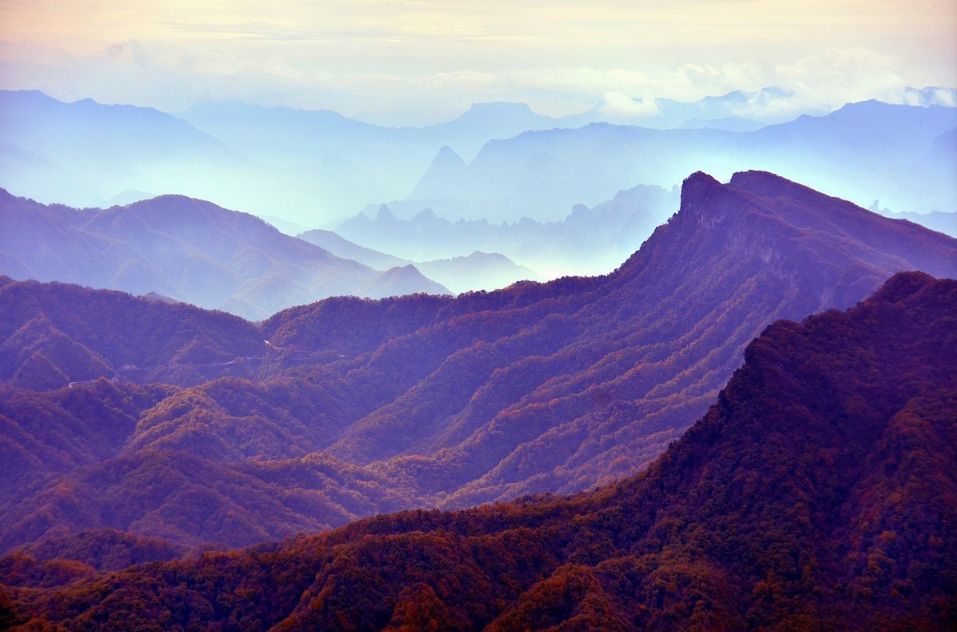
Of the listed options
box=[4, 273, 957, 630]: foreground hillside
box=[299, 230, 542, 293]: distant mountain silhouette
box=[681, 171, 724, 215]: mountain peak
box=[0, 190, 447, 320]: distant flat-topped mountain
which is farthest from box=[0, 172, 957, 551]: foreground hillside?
box=[299, 230, 542, 293]: distant mountain silhouette

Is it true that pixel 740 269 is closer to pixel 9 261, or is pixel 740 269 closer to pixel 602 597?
pixel 602 597

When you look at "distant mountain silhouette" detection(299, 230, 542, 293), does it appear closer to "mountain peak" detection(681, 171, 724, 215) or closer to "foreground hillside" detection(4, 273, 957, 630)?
"mountain peak" detection(681, 171, 724, 215)

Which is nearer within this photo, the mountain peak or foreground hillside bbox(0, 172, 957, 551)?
foreground hillside bbox(0, 172, 957, 551)

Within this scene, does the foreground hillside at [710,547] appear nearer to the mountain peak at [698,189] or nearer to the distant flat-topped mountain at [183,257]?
the mountain peak at [698,189]

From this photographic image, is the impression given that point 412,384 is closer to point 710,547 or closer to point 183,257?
point 710,547

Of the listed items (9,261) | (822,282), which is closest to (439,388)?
(822,282)

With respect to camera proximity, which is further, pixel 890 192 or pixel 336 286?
pixel 890 192

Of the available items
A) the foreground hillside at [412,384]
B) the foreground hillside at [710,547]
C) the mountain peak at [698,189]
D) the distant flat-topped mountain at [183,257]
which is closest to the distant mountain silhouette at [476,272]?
the distant flat-topped mountain at [183,257]
